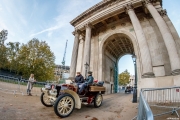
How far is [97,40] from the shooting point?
17.3 metres

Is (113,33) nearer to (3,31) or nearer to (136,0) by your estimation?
(136,0)

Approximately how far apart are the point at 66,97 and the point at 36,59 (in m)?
22.0

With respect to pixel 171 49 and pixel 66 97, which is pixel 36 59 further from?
pixel 171 49

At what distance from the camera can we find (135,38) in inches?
529

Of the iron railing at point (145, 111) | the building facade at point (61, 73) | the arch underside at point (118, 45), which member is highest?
the arch underside at point (118, 45)

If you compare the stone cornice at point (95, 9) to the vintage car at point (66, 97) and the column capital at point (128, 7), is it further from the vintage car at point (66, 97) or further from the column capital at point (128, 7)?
the vintage car at point (66, 97)

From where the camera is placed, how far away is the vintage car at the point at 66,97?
13.4 feet

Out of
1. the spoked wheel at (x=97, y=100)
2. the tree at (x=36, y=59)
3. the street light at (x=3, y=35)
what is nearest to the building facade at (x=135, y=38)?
the spoked wheel at (x=97, y=100)

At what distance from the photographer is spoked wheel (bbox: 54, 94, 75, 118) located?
3918 millimetres

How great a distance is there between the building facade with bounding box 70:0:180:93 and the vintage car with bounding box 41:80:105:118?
5517 mm

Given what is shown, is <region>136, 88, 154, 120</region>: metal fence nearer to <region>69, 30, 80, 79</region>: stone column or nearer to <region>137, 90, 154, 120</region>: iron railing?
<region>137, 90, 154, 120</region>: iron railing

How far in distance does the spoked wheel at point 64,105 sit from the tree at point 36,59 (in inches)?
846

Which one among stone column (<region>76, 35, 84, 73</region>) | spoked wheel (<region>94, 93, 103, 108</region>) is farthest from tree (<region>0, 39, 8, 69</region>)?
spoked wheel (<region>94, 93, 103, 108</region>)

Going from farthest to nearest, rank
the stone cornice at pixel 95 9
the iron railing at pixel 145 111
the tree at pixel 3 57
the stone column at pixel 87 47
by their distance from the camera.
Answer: the tree at pixel 3 57
the stone cornice at pixel 95 9
the stone column at pixel 87 47
the iron railing at pixel 145 111
